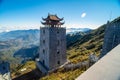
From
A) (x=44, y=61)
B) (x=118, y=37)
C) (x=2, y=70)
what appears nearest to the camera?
(x=118, y=37)

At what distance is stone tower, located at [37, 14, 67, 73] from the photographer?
37.9 meters

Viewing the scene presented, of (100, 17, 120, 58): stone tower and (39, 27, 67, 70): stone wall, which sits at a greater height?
(100, 17, 120, 58): stone tower

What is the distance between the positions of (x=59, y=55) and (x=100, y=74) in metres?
38.0

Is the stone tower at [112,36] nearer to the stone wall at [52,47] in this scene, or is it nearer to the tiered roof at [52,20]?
the stone wall at [52,47]

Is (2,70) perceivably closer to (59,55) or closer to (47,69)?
(47,69)

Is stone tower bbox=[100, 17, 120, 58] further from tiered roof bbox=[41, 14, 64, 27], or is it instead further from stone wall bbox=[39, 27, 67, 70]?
tiered roof bbox=[41, 14, 64, 27]

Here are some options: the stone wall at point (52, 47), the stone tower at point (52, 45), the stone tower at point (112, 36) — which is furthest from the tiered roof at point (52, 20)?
the stone tower at point (112, 36)

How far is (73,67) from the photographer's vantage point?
35.4m

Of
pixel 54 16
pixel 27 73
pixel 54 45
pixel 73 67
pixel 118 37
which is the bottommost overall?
pixel 27 73

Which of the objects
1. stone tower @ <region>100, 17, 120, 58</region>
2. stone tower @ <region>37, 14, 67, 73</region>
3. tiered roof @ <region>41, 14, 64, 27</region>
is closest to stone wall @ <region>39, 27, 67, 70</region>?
stone tower @ <region>37, 14, 67, 73</region>

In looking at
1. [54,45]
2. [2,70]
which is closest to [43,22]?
[54,45]

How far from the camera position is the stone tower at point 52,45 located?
37.9 meters

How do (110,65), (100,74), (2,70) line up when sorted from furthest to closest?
(2,70), (110,65), (100,74)

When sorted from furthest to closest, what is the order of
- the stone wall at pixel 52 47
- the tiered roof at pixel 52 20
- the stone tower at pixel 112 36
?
the tiered roof at pixel 52 20
the stone wall at pixel 52 47
the stone tower at pixel 112 36
